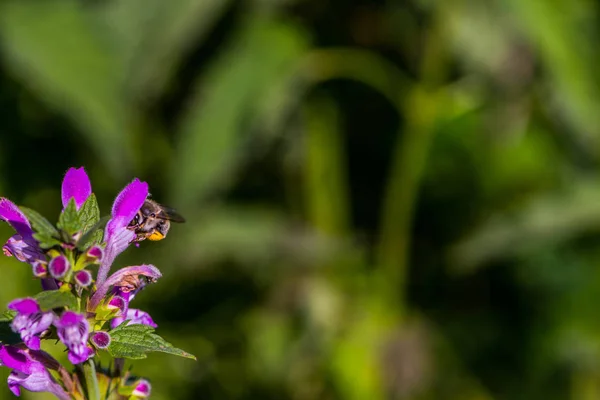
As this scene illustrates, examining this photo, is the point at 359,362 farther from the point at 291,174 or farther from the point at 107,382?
the point at 107,382

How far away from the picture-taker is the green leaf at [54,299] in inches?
32.4

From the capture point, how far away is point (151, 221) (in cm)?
114

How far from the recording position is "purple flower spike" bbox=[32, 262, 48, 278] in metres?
0.87

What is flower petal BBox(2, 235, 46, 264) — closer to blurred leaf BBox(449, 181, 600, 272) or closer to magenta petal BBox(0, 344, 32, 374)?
magenta petal BBox(0, 344, 32, 374)

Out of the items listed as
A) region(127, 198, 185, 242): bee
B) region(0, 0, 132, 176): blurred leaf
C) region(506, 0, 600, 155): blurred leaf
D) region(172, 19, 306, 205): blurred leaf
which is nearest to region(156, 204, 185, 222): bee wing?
region(127, 198, 185, 242): bee

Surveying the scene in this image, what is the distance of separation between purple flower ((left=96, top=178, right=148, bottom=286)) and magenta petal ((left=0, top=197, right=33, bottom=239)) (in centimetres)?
8

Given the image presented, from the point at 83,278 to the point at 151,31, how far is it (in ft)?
4.59

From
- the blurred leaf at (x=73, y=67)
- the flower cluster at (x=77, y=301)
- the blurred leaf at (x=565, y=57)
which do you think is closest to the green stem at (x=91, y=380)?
the flower cluster at (x=77, y=301)

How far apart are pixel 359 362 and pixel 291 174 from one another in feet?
1.87

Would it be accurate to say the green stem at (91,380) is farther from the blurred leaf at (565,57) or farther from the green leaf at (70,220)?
the blurred leaf at (565,57)

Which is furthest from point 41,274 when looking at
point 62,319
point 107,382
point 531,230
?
point 531,230

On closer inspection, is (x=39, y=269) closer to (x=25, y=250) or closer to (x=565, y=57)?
(x=25, y=250)

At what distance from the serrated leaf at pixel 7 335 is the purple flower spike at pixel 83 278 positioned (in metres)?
0.12

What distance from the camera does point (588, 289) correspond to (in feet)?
10.1
